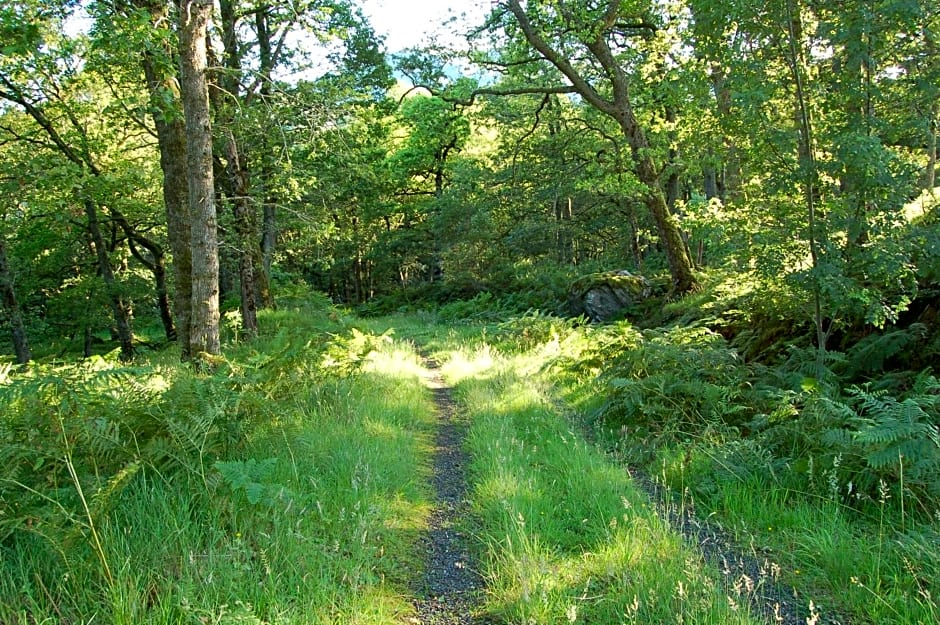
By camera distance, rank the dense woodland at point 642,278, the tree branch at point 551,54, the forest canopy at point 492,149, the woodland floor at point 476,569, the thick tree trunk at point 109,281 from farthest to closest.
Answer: the thick tree trunk at point 109,281
the tree branch at point 551,54
the forest canopy at point 492,149
the dense woodland at point 642,278
the woodland floor at point 476,569

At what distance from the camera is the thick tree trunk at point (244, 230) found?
12.1 metres

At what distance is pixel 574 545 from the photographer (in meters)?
3.42

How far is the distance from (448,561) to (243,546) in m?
1.31

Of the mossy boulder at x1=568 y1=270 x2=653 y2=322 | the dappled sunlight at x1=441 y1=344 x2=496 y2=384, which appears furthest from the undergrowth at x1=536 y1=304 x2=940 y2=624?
the mossy boulder at x1=568 y1=270 x2=653 y2=322

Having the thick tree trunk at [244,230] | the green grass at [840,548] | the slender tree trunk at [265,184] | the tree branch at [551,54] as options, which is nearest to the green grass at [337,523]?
the green grass at [840,548]

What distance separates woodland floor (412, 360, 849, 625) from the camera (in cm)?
271

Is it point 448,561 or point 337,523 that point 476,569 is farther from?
point 337,523

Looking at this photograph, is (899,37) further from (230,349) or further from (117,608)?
(230,349)

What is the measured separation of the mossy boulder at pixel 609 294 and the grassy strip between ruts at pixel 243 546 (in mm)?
9860

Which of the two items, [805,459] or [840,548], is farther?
[805,459]

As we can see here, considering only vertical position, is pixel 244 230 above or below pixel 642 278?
above

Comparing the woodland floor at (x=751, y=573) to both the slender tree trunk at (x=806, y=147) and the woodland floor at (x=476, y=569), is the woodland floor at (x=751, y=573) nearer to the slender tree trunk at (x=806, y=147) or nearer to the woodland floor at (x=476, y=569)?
the woodland floor at (x=476, y=569)

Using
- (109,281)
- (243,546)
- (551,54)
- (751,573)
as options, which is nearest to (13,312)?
(109,281)

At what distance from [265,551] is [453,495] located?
6.31 feet
